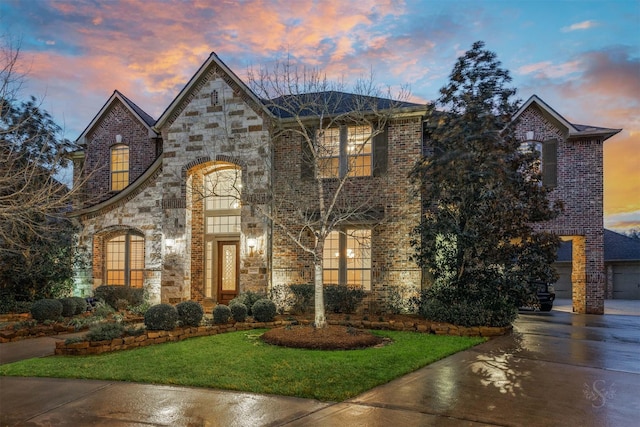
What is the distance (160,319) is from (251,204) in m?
4.85

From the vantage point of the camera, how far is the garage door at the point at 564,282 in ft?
99.3

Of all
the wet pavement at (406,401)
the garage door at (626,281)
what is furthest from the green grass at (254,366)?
the garage door at (626,281)

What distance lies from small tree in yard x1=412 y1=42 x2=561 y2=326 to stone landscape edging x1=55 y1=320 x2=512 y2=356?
0.57 metres

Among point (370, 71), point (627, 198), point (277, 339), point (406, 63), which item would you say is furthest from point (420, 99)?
point (627, 198)

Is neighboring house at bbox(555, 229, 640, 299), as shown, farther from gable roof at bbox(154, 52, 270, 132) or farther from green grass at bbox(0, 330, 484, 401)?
green grass at bbox(0, 330, 484, 401)

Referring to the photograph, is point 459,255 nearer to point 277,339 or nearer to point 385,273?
point 385,273

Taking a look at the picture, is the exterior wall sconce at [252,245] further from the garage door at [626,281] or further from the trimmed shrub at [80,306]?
the garage door at [626,281]

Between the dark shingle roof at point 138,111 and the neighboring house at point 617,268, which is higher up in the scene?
the dark shingle roof at point 138,111

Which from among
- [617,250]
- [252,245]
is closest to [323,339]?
[252,245]

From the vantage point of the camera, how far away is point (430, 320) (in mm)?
13086

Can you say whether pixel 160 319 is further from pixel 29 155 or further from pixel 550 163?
pixel 550 163

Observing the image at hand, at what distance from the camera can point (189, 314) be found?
11438mm

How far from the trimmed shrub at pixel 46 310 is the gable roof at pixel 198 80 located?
7561 millimetres

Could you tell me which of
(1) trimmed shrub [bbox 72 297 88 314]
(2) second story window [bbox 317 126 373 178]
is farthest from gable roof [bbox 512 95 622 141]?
(1) trimmed shrub [bbox 72 297 88 314]
